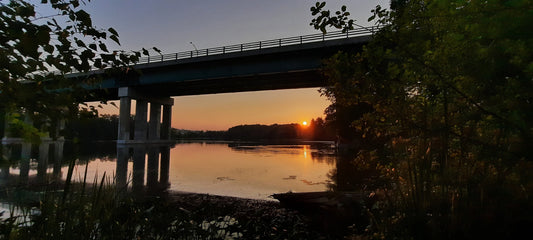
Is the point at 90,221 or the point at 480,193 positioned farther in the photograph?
the point at 90,221

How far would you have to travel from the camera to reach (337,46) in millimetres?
30672

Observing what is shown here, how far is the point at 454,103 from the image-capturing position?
126 inches

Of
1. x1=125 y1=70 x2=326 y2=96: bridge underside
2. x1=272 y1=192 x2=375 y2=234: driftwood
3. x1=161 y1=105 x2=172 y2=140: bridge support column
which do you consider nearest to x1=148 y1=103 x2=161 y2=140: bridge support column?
x1=125 y1=70 x2=326 y2=96: bridge underside

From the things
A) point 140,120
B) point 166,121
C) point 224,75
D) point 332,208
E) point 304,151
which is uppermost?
point 224,75

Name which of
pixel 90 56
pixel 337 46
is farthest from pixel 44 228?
pixel 337 46

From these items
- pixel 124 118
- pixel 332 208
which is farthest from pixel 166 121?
pixel 332 208

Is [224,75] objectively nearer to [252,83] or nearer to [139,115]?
[252,83]

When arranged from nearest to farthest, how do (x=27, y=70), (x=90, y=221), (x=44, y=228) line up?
1. (x=27, y=70)
2. (x=44, y=228)
3. (x=90, y=221)

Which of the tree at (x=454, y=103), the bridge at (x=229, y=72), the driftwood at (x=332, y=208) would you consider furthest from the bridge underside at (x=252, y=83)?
the tree at (x=454, y=103)

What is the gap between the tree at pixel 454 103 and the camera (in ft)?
8.52

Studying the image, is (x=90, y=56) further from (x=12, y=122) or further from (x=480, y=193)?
(x=480, y=193)

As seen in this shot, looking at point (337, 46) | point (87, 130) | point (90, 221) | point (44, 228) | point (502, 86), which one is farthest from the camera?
point (87, 130)

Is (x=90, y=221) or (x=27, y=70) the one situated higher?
(x=27, y=70)

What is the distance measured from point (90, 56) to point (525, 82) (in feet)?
13.7
